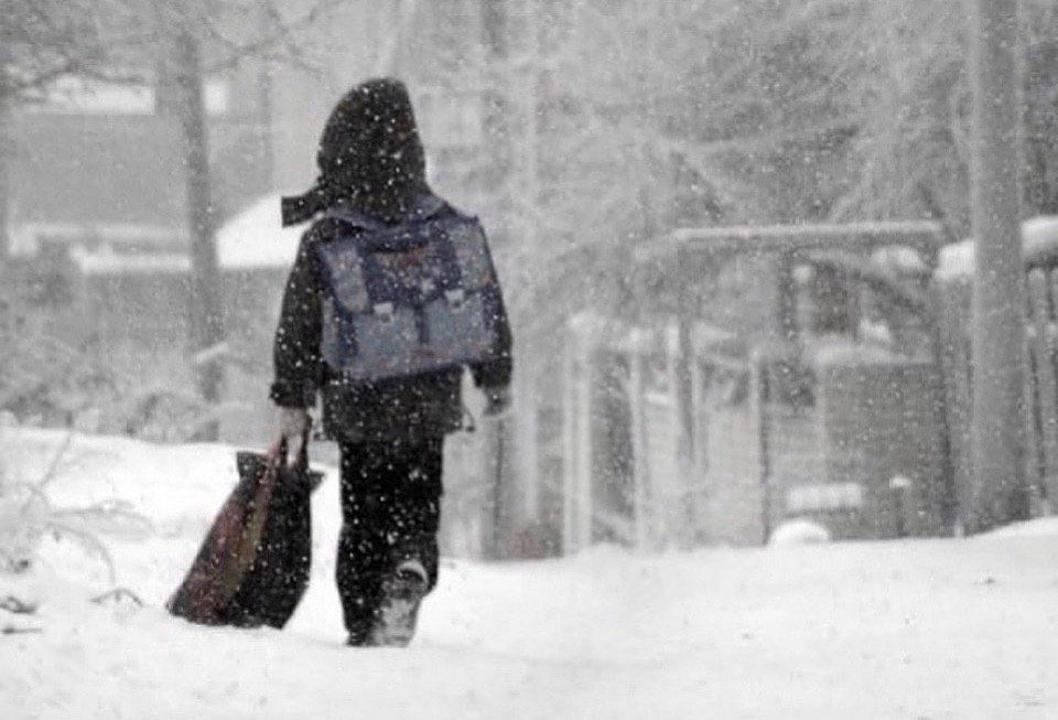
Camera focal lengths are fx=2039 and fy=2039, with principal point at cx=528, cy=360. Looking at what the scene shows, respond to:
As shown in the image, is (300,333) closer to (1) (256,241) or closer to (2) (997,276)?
(2) (997,276)

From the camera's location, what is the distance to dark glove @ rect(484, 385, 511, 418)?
19.4 ft

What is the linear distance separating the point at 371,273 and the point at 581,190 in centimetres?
1373

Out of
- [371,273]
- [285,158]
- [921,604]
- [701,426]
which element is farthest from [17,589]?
[285,158]

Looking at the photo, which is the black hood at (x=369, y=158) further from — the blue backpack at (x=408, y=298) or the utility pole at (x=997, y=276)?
the utility pole at (x=997, y=276)

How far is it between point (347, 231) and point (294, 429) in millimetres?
574

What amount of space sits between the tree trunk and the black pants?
37.0 ft

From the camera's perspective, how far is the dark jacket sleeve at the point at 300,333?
18.5 feet

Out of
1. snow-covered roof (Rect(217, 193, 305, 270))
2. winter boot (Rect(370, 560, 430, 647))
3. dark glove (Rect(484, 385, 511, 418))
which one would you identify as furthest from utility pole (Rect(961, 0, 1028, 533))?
snow-covered roof (Rect(217, 193, 305, 270))

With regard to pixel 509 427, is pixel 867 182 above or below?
above

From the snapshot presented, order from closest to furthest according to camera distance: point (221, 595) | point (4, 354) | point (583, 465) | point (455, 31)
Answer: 1. point (221, 595)
2. point (4, 354)
3. point (455, 31)
4. point (583, 465)

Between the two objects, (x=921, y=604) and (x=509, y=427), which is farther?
(x=509, y=427)

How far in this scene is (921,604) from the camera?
683 centimetres

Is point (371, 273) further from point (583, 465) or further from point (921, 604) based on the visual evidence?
point (583, 465)

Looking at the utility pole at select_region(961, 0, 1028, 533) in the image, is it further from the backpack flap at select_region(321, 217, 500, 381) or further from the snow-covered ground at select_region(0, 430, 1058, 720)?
the backpack flap at select_region(321, 217, 500, 381)
